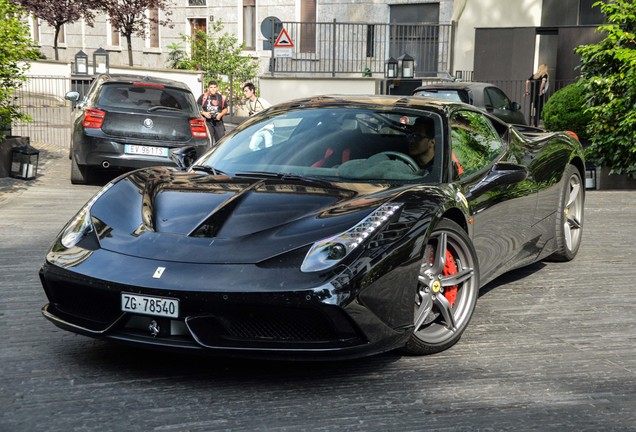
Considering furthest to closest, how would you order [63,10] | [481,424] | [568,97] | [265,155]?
1. [63,10]
2. [568,97]
3. [265,155]
4. [481,424]

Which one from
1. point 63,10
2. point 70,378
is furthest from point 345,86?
point 70,378

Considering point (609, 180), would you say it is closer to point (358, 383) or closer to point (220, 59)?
point (358, 383)

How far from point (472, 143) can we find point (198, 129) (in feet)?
26.2

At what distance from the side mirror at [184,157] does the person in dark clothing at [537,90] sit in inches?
777

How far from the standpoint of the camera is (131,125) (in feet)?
43.5

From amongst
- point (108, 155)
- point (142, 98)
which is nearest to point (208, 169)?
point (108, 155)

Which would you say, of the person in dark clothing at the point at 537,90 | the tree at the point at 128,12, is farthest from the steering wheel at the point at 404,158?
the tree at the point at 128,12

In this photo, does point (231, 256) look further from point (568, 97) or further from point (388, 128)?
point (568, 97)

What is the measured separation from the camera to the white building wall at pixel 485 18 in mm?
27922

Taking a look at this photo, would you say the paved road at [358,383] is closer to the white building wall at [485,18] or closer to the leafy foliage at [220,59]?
the white building wall at [485,18]

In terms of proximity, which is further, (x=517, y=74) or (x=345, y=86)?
(x=345, y=86)

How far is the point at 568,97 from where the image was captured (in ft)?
54.3

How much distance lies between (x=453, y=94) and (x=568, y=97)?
3605 millimetres

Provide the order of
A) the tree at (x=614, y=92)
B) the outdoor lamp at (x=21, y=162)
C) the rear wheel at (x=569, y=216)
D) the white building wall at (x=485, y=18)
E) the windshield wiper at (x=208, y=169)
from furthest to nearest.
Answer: the white building wall at (x=485, y=18) → the tree at (x=614, y=92) → the outdoor lamp at (x=21, y=162) → the rear wheel at (x=569, y=216) → the windshield wiper at (x=208, y=169)
